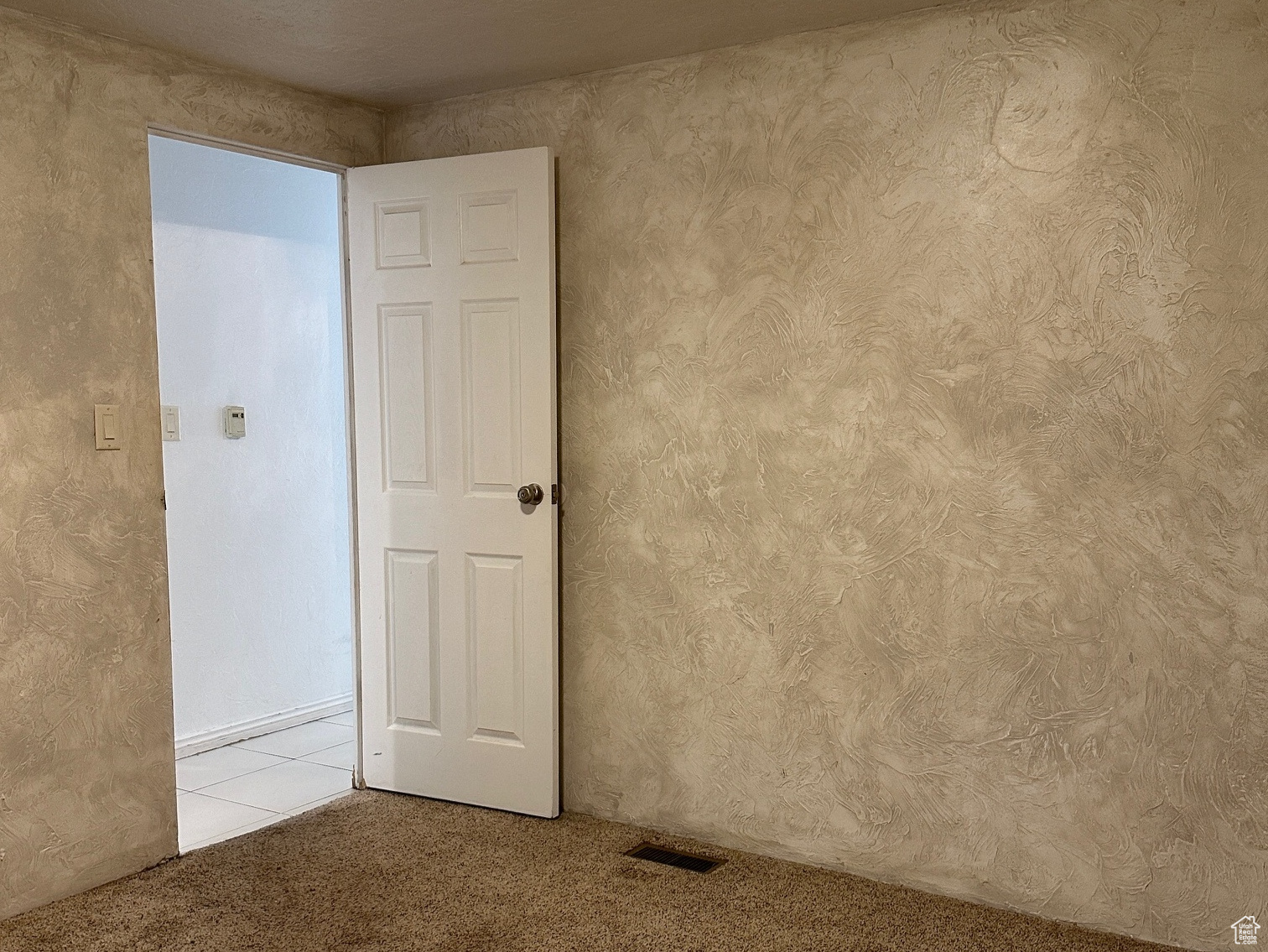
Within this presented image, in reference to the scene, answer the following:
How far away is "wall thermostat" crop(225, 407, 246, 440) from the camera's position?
4.35 metres

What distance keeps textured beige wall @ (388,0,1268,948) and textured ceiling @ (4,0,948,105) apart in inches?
4.9

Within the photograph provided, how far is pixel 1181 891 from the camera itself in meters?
2.54

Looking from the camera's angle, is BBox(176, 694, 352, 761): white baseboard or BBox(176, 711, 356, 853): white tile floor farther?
BBox(176, 694, 352, 761): white baseboard

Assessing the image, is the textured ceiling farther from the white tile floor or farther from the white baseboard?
the white baseboard

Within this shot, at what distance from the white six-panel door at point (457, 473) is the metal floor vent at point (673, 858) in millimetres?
377

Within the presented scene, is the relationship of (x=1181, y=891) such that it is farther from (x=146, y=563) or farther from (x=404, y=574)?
(x=146, y=563)

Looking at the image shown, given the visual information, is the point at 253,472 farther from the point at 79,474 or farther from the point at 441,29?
the point at 441,29


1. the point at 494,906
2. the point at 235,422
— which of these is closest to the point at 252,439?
the point at 235,422

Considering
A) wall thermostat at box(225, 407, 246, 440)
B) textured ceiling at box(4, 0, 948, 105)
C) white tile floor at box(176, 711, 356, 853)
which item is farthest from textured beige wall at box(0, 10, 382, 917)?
wall thermostat at box(225, 407, 246, 440)

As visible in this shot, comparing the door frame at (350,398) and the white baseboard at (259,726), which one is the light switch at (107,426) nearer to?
the door frame at (350,398)

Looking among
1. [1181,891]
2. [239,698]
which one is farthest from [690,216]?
[239,698]

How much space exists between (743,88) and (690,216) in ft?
1.28

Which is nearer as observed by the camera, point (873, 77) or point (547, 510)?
point (873, 77)

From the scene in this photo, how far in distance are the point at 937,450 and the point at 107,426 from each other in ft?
7.48
